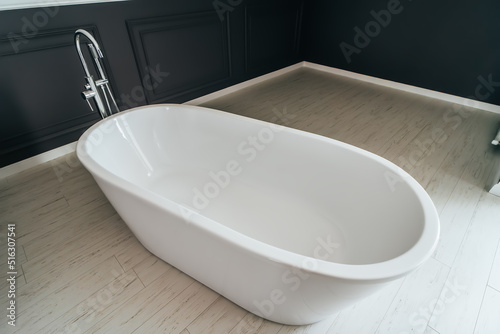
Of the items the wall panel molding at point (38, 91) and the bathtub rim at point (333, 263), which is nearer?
the bathtub rim at point (333, 263)

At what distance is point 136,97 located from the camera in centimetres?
223

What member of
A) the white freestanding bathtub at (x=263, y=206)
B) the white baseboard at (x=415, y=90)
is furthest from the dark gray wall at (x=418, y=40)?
the white freestanding bathtub at (x=263, y=206)

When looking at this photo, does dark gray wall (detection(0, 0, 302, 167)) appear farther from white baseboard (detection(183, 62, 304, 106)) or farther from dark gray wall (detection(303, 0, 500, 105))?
dark gray wall (detection(303, 0, 500, 105))

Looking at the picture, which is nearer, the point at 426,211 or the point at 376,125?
the point at 426,211

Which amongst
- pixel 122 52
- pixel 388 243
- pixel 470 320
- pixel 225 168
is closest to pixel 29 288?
pixel 225 168

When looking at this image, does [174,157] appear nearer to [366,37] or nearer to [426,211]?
[426,211]

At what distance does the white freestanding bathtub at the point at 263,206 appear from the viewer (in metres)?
0.78

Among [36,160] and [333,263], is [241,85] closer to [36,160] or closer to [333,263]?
[36,160]

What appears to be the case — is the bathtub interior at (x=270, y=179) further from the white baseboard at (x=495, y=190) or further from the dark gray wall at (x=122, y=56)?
the white baseboard at (x=495, y=190)

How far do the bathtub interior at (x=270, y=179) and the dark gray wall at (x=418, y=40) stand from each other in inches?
85.5

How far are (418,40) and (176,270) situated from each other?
3.01 metres

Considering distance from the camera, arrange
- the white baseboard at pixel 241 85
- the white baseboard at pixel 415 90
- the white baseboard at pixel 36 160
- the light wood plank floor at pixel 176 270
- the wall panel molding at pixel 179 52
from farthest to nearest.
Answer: the white baseboard at pixel 241 85 < the white baseboard at pixel 415 90 < the wall panel molding at pixel 179 52 < the white baseboard at pixel 36 160 < the light wood plank floor at pixel 176 270

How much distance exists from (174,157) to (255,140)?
0.60m

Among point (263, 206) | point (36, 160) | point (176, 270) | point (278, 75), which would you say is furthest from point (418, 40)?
point (36, 160)
